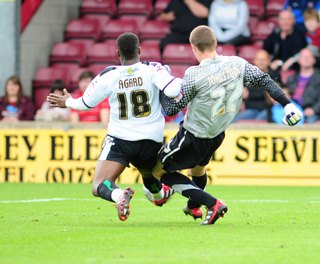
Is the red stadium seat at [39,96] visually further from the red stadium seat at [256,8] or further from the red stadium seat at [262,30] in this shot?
the red stadium seat at [256,8]

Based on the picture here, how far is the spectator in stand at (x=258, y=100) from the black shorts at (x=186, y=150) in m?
7.30

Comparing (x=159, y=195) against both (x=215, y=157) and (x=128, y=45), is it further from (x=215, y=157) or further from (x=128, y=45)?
(x=215, y=157)

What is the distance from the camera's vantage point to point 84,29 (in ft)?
65.5

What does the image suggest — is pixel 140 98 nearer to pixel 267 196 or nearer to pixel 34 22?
pixel 267 196

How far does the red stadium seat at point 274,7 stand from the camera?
1950 centimetres

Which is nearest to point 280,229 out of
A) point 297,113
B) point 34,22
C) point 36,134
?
point 297,113

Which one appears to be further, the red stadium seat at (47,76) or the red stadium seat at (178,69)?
the red stadium seat at (47,76)

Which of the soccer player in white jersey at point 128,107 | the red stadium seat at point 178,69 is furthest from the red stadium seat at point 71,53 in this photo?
the soccer player in white jersey at point 128,107

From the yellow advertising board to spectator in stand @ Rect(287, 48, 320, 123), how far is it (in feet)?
2.49

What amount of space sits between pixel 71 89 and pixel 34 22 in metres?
1.62

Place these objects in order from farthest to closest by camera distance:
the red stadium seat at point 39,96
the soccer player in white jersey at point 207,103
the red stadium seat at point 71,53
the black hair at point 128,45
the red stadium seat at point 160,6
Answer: the red stadium seat at point 160,6
the red stadium seat at point 71,53
the red stadium seat at point 39,96
the black hair at point 128,45
the soccer player in white jersey at point 207,103

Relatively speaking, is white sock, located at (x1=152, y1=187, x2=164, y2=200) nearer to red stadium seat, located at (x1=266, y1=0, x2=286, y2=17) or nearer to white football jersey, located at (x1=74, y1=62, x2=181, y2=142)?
white football jersey, located at (x1=74, y1=62, x2=181, y2=142)

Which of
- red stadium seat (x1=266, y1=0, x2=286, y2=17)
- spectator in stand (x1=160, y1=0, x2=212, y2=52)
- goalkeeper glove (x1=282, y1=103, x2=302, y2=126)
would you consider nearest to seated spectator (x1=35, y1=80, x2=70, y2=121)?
spectator in stand (x1=160, y1=0, x2=212, y2=52)

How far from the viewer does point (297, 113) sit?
30.9 ft
